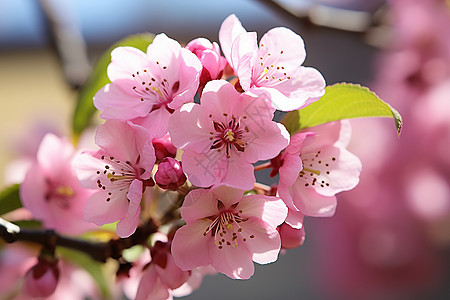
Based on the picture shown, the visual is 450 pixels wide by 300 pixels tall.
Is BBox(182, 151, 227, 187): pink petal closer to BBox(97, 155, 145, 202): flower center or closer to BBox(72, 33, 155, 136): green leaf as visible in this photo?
BBox(97, 155, 145, 202): flower center

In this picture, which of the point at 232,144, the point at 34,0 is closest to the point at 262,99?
the point at 232,144

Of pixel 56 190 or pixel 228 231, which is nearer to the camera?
pixel 228 231

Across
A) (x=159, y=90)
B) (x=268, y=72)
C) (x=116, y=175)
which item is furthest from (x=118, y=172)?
(x=268, y=72)

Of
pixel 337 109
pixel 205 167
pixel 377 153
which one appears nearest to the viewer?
pixel 205 167

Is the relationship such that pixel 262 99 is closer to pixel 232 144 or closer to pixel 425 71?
pixel 232 144

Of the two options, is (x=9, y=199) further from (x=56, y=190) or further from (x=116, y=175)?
(x=116, y=175)

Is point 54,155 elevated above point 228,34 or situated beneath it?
situated beneath

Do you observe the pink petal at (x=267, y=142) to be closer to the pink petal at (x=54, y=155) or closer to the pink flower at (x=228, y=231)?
the pink flower at (x=228, y=231)
